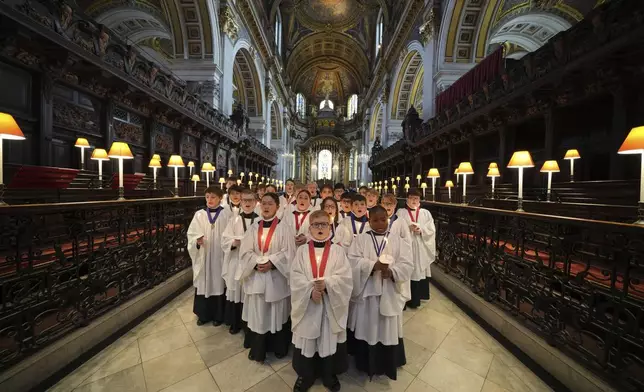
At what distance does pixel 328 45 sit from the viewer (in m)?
34.6

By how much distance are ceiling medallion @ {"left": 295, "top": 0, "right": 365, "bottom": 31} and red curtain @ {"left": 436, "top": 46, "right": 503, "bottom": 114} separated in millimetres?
22073

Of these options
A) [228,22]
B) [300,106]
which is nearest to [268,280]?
[228,22]

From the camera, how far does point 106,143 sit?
7.23 meters

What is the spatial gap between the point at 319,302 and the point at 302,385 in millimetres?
818

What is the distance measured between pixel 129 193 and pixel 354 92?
39165 mm

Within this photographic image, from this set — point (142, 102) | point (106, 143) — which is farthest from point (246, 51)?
point (106, 143)

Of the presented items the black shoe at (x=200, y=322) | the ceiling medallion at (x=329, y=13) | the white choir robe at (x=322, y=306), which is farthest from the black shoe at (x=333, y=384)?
the ceiling medallion at (x=329, y=13)

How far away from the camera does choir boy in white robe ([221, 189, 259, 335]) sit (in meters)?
3.27

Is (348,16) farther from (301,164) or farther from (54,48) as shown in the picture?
(54,48)

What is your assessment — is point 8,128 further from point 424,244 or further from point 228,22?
point 228,22

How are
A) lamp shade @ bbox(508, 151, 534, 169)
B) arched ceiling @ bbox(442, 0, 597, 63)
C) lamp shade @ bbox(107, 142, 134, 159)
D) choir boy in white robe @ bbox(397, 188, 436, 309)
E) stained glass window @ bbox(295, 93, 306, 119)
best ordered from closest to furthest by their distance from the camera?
lamp shade @ bbox(508, 151, 534, 169), lamp shade @ bbox(107, 142, 134, 159), choir boy in white robe @ bbox(397, 188, 436, 309), arched ceiling @ bbox(442, 0, 597, 63), stained glass window @ bbox(295, 93, 306, 119)

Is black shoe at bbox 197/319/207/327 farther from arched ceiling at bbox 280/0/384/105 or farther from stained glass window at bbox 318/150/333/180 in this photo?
stained glass window at bbox 318/150/333/180

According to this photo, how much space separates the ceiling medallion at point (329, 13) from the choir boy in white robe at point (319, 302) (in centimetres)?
3336

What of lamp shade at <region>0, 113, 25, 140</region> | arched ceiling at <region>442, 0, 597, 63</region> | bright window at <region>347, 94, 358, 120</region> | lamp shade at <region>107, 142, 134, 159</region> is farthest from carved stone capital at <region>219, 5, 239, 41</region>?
bright window at <region>347, 94, 358, 120</region>
